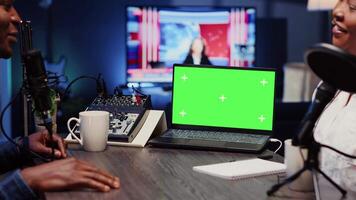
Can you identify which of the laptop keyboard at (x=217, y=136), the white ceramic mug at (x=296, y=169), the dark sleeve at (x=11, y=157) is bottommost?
the dark sleeve at (x=11, y=157)

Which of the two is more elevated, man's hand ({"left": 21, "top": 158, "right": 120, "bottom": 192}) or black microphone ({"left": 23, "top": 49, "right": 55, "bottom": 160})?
black microphone ({"left": 23, "top": 49, "right": 55, "bottom": 160})

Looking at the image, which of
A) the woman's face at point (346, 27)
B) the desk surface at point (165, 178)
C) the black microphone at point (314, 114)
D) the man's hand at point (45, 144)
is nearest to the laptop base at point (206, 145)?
the desk surface at point (165, 178)

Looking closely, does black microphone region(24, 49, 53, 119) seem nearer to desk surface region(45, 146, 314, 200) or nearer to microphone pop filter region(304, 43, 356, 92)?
desk surface region(45, 146, 314, 200)

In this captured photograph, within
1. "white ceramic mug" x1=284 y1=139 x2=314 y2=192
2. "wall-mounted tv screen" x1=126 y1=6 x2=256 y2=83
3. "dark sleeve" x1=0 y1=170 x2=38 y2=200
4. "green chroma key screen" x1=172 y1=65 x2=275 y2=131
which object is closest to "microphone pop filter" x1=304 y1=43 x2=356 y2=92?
"white ceramic mug" x1=284 y1=139 x2=314 y2=192

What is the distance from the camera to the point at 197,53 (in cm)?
602

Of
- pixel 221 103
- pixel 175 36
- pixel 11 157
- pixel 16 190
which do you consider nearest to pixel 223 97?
pixel 221 103

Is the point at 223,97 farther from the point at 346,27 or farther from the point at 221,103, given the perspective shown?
the point at 346,27

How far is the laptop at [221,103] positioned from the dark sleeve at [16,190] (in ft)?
2.10

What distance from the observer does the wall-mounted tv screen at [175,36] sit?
5922 mm

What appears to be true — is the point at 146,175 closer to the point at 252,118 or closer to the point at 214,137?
the point at 214,137

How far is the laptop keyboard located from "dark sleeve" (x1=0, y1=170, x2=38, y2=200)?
68cm

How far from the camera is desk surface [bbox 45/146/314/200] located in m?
1.45

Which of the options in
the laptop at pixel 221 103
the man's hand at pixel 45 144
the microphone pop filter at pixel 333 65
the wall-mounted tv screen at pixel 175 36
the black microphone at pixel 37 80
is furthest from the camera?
the wall-mounted tv screen at pixel 175 36

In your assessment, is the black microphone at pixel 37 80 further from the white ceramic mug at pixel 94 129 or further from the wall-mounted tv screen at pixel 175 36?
the wall-mounted tv screen at pixel 175 36
